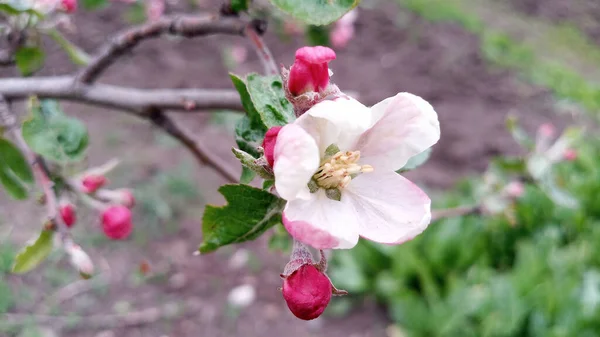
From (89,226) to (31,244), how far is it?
2364mm

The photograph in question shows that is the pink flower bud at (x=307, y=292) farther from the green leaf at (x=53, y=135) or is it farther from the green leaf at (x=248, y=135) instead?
the green leaf at (x=53, y=135)

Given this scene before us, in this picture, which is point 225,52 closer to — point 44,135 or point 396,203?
point 44,135

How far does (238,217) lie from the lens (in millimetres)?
671

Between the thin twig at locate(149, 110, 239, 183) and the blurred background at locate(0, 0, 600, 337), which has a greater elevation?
the thin twig at locate(149, 110, 239, 183)

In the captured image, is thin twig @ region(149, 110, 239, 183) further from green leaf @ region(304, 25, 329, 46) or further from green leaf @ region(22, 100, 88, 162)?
green leaf @ region(304, 25, 329, 46)

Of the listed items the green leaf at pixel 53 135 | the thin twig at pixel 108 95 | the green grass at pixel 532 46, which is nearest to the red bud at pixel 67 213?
the green leaf at pixel 53 135

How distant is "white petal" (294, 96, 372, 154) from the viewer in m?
0.57

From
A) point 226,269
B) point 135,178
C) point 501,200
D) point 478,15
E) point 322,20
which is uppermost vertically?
point 322,20

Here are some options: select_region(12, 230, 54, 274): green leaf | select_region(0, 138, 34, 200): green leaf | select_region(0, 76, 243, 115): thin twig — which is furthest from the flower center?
select_region(0, 138, 34, 200): green leaf

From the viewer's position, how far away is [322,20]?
0.63 metres

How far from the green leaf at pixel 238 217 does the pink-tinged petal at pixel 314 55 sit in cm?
17

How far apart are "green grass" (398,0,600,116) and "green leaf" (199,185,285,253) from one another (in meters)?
5.78

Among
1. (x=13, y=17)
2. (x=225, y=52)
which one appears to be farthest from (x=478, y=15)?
(x=13, y=17)

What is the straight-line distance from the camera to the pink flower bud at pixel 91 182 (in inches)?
43.8
